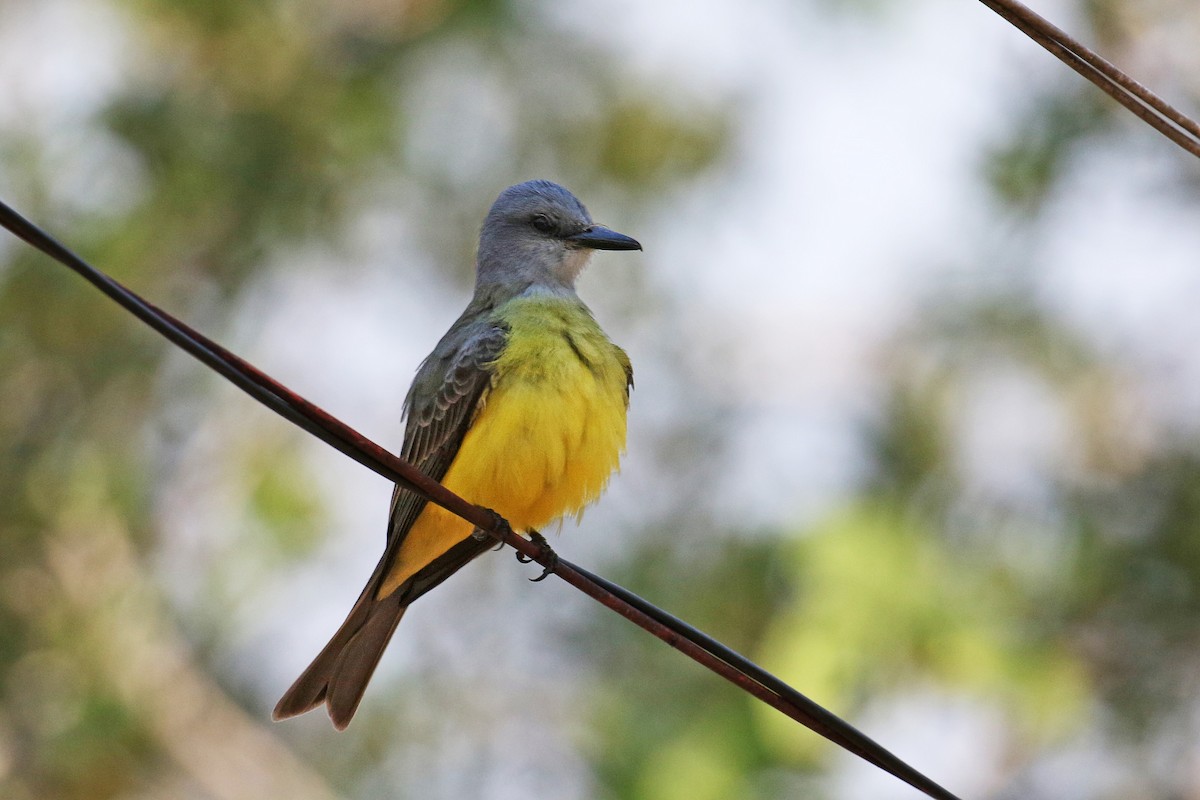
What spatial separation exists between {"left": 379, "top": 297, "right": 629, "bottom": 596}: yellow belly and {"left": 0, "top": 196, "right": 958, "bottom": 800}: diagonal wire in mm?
1033

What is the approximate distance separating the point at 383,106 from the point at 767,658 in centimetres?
Result: 440

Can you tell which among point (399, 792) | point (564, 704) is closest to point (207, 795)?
point (399, 792)

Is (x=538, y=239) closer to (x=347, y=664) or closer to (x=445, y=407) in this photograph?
(x=445, y=407)

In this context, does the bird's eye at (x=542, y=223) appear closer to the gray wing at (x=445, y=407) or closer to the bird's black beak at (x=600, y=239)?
the bird's black beak at (x=600, y=239)

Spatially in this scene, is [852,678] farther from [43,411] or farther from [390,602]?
[43,411]

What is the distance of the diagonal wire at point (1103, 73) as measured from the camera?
263cm

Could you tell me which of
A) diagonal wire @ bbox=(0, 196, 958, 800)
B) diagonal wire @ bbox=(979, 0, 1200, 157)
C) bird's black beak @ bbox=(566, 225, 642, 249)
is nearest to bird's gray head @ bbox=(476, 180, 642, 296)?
bird's black beak @ bbox=(566, 225, 642, 249)

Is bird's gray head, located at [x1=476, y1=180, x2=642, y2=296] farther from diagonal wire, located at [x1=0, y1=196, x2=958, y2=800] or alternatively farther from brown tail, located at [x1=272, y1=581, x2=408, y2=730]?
diagonal wire, located at [x1=0, y1=196, x2=958, y2=800]

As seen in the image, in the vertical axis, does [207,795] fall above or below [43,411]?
below

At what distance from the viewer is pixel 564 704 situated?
376 inches

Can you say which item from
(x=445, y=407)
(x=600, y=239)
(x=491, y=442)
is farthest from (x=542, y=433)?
(x=600, y=239)

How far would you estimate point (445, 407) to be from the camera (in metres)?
4.39

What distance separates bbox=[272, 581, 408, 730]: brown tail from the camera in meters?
4.44

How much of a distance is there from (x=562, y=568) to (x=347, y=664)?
1790mm
